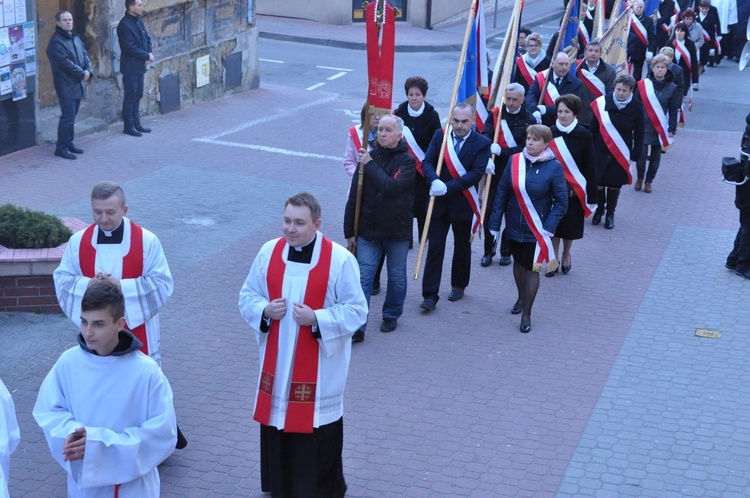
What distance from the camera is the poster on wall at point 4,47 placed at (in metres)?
13.1

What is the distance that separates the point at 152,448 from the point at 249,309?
1231 mm

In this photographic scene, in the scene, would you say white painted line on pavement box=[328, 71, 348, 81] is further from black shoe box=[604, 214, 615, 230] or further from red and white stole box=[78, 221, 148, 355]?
red and white stole box=[78, 221, 148, 355]

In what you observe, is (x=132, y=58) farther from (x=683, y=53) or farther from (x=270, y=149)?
(x=683, y=53)

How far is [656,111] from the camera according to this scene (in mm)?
12930

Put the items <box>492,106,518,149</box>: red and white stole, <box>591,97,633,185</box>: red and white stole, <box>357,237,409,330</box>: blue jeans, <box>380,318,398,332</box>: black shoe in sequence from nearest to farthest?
1. <box>357,237,409,330</box>: blue jeans
2. <box>380,318,398,332</box>: black shoe
3. <box>492,106,518,149</box>: red and white stole
4. <box>591,97,633,185</box>: red and white stole

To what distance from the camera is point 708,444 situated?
23.5ft

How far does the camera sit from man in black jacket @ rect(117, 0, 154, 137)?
14680 millimetres

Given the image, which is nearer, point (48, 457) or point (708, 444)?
point (48, 457)

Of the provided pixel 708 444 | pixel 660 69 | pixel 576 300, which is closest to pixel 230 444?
pixel 708 444

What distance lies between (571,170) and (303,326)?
5.03m

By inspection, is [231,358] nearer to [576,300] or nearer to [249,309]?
[249,309]

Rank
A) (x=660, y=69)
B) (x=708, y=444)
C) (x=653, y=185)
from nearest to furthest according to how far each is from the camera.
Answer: (x=708, y=444) → (x=660, y=69) → (x=653, y=185)

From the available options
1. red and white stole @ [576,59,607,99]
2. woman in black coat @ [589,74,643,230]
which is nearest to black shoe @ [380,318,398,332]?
woman in black coat @ [589,74,643,230]

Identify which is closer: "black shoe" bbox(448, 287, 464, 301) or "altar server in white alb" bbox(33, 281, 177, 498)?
"altar server in white alb" bbox(33, 281, 177, 498)
